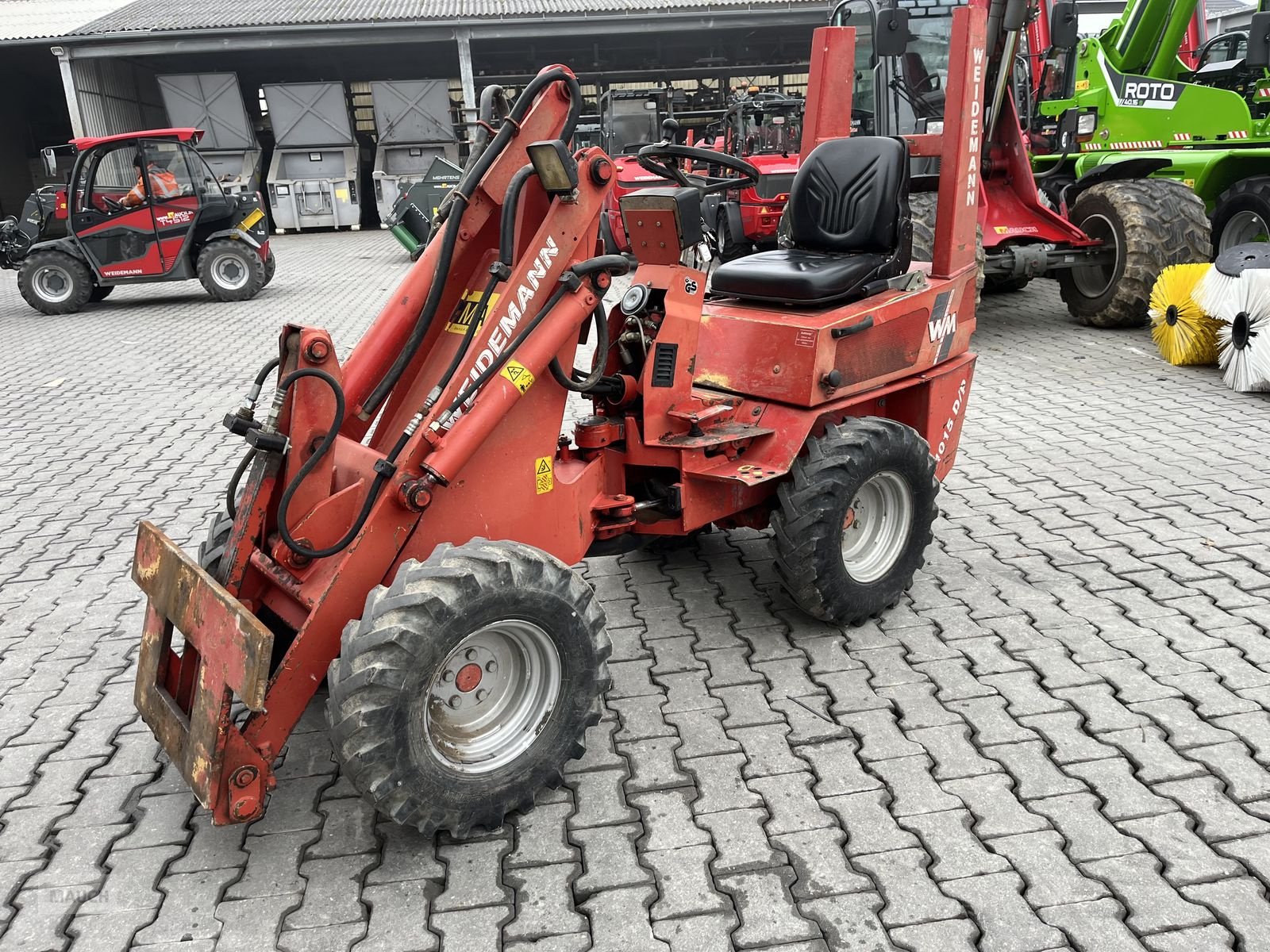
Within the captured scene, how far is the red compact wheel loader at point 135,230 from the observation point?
11.8m

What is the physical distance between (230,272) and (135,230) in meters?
1.14

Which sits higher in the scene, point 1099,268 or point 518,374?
point 518,374

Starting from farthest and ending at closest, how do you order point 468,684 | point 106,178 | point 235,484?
point 106,178 → point 235,484 → point 468,684

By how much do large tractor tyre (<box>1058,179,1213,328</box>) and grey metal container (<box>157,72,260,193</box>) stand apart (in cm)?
1738

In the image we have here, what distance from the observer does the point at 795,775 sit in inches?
119

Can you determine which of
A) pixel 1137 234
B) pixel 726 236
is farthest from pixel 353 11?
pixel 1137 234

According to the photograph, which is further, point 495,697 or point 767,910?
point 495,697

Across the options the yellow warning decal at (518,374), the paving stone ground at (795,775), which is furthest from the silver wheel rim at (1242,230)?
the yellow warning decal at (518,374)

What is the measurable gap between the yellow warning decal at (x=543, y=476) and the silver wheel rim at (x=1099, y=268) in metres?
6.70

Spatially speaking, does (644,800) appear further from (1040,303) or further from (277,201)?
(277,201)

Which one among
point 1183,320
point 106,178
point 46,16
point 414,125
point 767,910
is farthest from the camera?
point 46,16

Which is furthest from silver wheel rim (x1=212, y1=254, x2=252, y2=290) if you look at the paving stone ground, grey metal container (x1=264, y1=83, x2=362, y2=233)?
grey metal container (x1=264, y1=83, x2=362, y2=233)

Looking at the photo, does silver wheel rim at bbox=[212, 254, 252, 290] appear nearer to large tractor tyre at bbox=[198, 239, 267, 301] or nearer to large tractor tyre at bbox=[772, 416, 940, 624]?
large tractor tyre at bbox=[198, 239, 267, 301]

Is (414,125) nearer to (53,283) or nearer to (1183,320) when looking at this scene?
(53,283)
